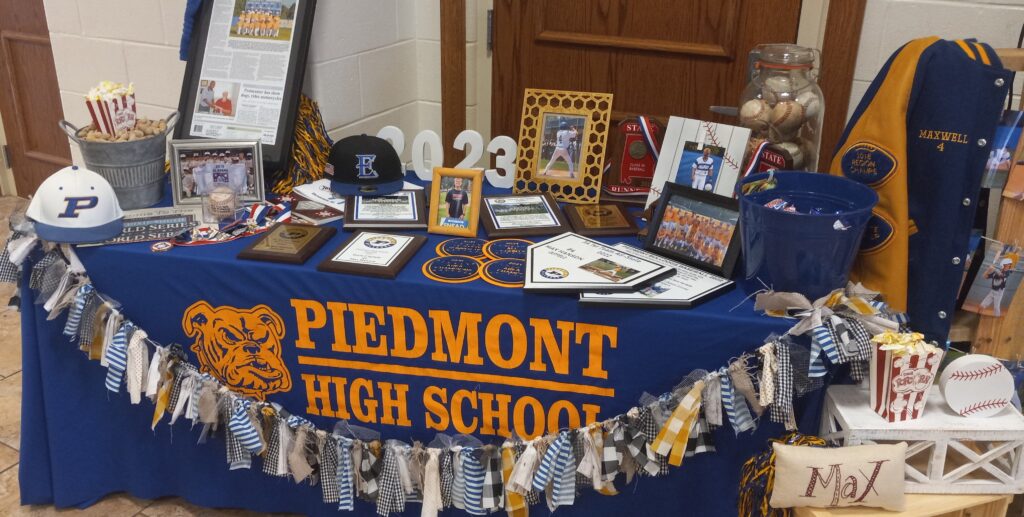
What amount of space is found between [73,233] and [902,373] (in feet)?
5.23

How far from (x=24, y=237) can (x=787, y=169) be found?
1577 mm

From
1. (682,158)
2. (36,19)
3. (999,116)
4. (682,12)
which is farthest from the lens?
(36,19)

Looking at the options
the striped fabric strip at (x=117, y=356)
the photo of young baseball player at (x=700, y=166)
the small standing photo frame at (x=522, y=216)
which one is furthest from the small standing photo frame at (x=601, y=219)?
the striped fabric strip at (x=117, y=356)

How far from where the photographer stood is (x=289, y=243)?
183 cm

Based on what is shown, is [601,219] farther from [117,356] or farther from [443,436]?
[117,356]

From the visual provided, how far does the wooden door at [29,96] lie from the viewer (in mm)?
3479

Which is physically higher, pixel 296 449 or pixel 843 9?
pixel 843 9

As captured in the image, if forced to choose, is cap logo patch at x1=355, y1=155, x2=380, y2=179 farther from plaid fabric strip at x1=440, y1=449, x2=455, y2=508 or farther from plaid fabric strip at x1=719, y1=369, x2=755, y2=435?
plaid fabric strip at x1=719, y1=369, x2=755, y2=435

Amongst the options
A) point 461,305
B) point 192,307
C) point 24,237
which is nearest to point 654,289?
point 461,305

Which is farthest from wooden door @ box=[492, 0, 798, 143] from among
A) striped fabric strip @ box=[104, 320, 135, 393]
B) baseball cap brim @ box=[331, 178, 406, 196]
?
striped fabric strip @ box=[104, 320, 135, 393]

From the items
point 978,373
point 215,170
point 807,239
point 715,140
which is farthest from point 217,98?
point 978,373

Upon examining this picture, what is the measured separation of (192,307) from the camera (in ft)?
5.97

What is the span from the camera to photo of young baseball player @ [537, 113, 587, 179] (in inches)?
79.4

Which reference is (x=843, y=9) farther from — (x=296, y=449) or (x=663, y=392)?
(x=296, y=449)
